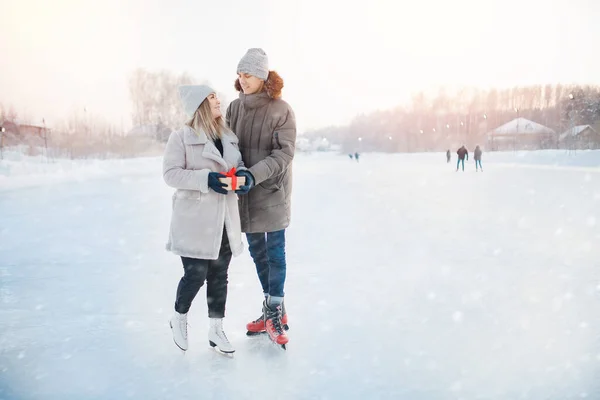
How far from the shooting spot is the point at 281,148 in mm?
2740

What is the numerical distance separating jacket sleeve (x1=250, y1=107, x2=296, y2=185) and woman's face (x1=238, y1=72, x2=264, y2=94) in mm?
208

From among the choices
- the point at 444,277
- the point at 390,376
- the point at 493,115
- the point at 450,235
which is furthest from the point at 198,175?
the point at 493,115

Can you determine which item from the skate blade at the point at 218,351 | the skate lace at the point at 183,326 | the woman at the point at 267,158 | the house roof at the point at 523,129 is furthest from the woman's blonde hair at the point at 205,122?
the house roof at the point at 523,129

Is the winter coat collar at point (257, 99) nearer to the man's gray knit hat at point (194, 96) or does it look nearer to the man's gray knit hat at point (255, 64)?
the man's gray knit hat at point (255, 64)

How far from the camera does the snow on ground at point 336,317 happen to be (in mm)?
2410

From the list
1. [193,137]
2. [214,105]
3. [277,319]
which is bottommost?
[277,319]

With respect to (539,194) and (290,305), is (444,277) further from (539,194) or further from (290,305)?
(539,194)

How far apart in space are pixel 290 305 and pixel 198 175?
57.6 inches

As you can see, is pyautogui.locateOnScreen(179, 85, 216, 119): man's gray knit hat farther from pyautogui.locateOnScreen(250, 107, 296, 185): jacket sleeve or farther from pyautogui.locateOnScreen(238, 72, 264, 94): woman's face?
pyautogui.locateOnScreen(250, 107, 296, 185): jacket sleeve

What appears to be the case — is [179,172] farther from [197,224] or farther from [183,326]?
[183,326]

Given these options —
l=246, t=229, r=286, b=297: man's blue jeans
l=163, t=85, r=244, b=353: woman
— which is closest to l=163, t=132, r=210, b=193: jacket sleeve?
l=163, t=85, r=244, b=353: woman

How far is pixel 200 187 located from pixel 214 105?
0.48 meters

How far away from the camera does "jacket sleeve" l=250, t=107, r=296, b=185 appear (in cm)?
264

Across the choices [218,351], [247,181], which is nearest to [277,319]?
[218,351]
